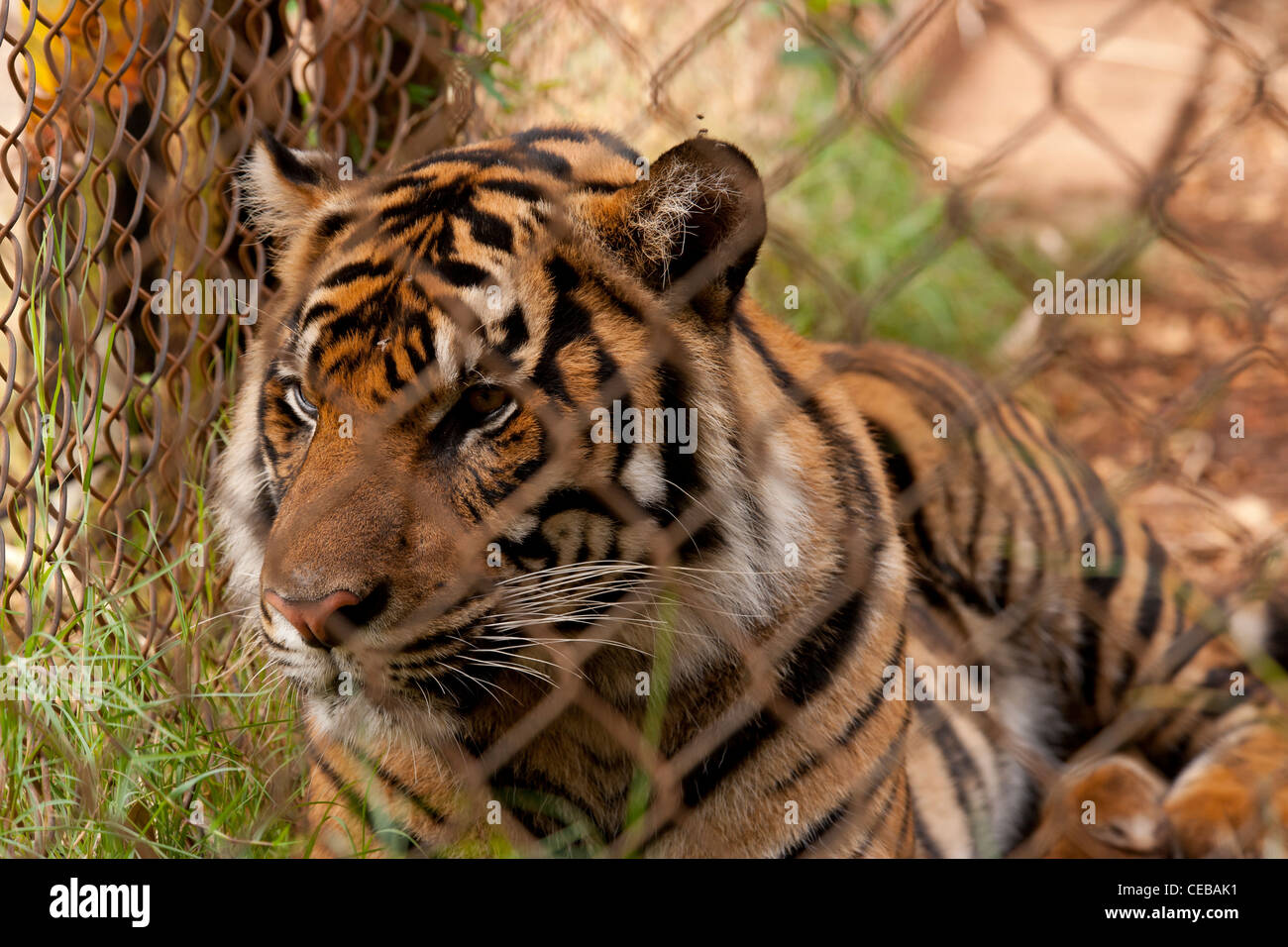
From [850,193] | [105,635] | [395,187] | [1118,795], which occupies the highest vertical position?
[850,193]

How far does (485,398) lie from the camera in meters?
1.60

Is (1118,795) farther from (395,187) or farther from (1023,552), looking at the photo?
(395,187)

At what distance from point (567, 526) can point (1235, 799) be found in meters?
1.56

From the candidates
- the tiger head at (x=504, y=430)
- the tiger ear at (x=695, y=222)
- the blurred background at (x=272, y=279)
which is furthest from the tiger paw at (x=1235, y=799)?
the tiger ear at (x=695, y=222)

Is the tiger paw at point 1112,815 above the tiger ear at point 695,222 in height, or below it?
below

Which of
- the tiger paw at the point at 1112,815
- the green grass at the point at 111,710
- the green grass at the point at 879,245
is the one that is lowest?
the tiger paw at the point at 1112,815

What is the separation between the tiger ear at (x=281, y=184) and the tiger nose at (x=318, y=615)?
2.52 feet

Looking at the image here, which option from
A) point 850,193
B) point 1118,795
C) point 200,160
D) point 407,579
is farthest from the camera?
point 850,193

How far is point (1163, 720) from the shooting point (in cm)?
281

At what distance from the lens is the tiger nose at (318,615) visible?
1.46 metres

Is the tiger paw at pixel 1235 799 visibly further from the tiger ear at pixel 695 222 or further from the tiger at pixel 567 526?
the tiger ear at pixel 695 222

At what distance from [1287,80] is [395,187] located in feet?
20.1

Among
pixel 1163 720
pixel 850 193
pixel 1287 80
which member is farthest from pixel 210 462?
pixel 1287 80

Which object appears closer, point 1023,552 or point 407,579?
point 407,579
